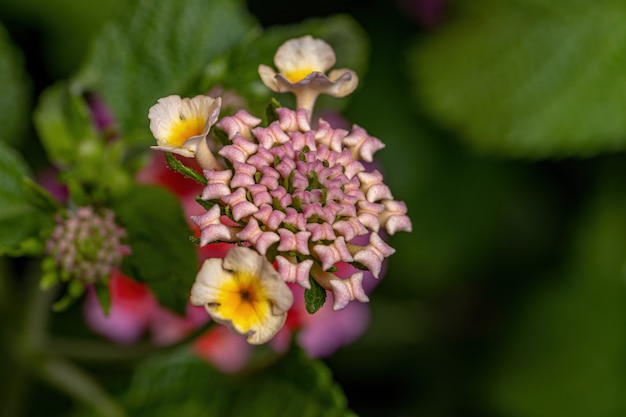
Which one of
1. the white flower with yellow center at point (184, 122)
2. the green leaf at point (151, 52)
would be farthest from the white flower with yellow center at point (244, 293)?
the green leaf at point (151, 52)

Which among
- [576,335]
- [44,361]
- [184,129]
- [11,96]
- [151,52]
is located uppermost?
[184,129]

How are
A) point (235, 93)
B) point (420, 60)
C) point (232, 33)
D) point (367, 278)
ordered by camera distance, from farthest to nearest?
point (420, 60) < point (367, 278) < point (232, 33) < point (235, 93)

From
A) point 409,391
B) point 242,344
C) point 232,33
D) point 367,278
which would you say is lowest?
point 409,391

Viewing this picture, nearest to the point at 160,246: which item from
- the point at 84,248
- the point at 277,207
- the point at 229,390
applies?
the point at 84,248

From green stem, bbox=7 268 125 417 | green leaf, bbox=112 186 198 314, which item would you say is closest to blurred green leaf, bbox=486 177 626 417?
green stem, bbox=7 268 125 417

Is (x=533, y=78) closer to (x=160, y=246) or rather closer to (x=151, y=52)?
(x=151, y=52)

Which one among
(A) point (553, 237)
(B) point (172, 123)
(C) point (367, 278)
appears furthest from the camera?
(A) point (553, 237)

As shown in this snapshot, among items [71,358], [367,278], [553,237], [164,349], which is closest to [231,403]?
[164,349]

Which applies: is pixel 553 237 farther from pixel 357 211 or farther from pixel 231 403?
pixel 357 211
